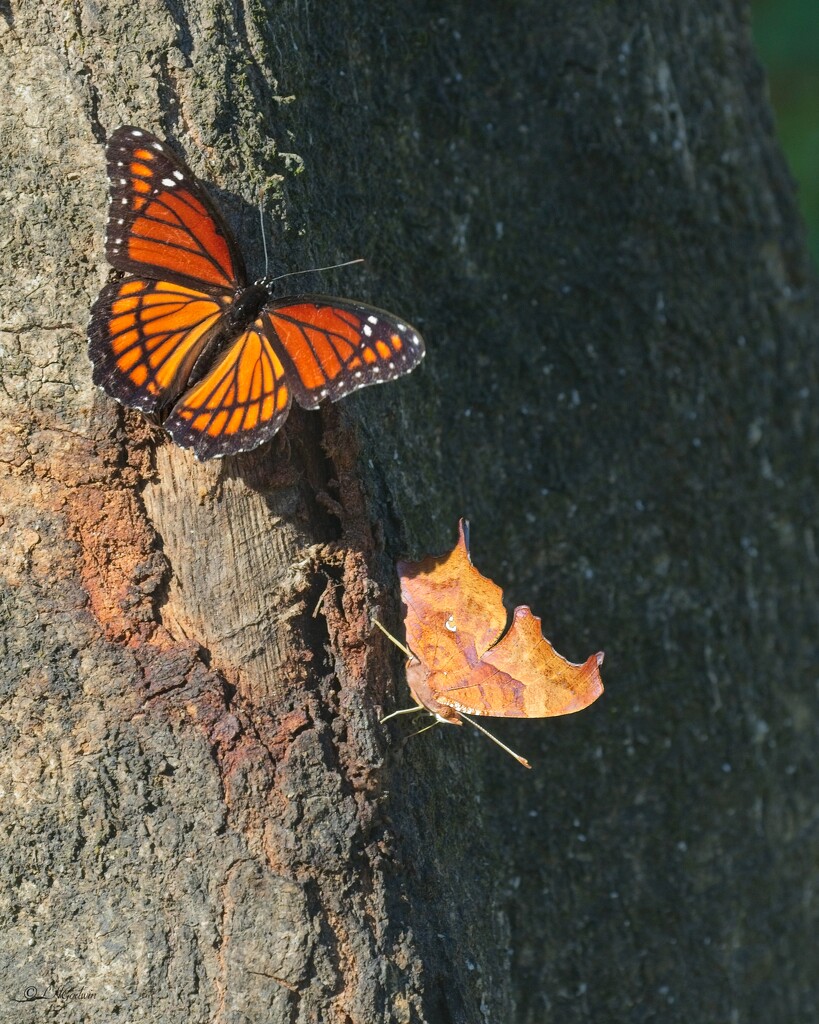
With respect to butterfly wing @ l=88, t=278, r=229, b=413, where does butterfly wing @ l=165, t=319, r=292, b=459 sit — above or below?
below

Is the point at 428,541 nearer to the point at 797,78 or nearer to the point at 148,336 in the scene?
the point at 148,336

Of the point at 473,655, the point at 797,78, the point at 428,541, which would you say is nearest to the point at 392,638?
the point at 473,655

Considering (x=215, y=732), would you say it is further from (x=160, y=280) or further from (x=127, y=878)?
(x=160, y=280)

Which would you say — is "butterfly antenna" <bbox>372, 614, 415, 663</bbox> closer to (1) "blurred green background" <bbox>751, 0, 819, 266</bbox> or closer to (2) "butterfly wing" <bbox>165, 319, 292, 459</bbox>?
(2) "butterfly wing" <bbox>165, 319, 292, 459</bbox>

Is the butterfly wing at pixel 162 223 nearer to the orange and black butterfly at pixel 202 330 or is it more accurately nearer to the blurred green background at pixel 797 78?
the orange and black butterfly at pixel 202 330

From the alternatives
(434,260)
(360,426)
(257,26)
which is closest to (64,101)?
(257,26)
